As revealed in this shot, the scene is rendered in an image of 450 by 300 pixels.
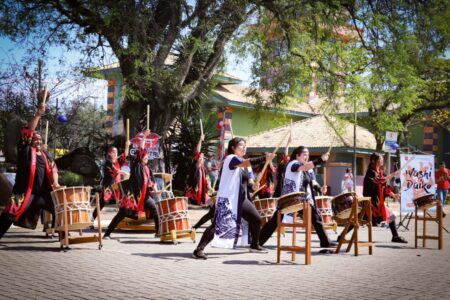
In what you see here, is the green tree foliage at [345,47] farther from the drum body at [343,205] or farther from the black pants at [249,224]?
the black pants at [249,224]

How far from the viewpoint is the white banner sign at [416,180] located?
17.3 m

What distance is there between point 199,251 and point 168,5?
11.4m

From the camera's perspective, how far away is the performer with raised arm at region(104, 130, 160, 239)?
12391mm

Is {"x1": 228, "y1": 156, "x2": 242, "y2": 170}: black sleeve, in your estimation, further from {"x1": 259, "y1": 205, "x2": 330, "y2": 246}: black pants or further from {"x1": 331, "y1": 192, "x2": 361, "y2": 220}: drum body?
{"x1": 331, "y1": 192, "x2": 361, "y2": 220}: drum body

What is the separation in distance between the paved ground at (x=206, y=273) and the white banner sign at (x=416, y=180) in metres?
5.62

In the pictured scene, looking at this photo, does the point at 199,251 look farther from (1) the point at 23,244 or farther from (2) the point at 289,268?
(1) the point at 23,244

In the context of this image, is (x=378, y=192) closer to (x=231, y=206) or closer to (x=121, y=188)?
(x=231, y=206)

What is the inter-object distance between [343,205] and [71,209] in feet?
15.0

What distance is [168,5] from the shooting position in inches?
763

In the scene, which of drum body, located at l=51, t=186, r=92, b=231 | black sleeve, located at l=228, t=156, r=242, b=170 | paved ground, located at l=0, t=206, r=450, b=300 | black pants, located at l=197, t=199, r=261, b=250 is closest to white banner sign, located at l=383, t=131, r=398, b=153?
paved ground, located at l=0, t=206, r=450, b=300

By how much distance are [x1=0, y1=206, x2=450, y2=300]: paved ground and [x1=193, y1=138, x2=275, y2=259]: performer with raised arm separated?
33 centimetres

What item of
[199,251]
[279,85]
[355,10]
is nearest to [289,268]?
[199,251]

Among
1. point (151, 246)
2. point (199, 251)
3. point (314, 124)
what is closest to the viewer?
point (199, 251)

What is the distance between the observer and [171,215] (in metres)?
12.0
